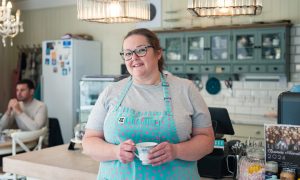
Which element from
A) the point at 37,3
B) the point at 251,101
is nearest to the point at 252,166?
the point at 251,101

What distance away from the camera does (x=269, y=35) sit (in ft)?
Answer: 16.3

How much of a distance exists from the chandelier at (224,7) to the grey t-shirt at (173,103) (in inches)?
52.3

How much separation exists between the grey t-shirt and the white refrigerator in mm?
4564

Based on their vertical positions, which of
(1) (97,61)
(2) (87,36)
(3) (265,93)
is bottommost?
(3) (265,93)

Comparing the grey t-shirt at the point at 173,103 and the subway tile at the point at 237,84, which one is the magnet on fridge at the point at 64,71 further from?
the grey t-shirt at the point at 173,103

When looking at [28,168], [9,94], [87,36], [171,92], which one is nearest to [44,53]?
[87,36]

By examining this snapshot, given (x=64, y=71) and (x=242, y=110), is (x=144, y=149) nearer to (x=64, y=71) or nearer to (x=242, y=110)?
(x=242, y=110)

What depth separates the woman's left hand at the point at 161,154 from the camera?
1562 mm

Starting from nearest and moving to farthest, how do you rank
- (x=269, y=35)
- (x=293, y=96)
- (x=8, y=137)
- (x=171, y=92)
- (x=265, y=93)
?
(x=171, y=92) → (x=293, y=96) → (x=8, y=137) → (x=269, y=35) → (x=265, y=93)

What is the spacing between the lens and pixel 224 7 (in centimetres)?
300

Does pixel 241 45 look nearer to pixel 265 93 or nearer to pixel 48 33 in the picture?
pixel 265 93

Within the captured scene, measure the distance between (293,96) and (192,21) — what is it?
3808 mm

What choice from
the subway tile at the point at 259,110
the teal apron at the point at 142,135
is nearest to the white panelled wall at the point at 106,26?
the subway tile at the point at 259,110

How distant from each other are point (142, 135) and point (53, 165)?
107 cm
